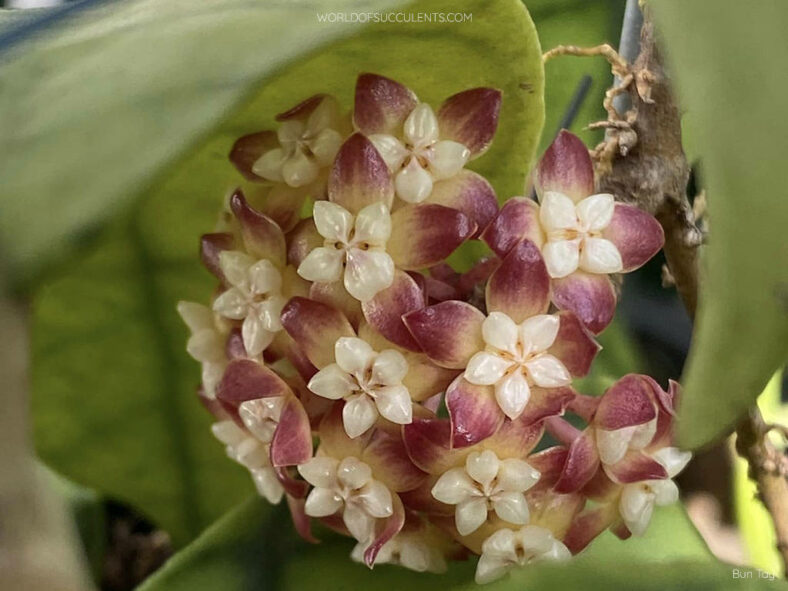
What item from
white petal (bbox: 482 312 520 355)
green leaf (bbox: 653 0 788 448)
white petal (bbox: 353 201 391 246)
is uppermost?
green leaf (bbox: 653 0 788 448)

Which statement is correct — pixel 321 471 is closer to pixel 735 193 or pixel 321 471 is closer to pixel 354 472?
→ pixel 354 472

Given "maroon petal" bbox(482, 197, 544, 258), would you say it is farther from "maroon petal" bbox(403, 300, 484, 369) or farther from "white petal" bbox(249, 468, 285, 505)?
"white petal" bbox(249, 468, 285, 505)

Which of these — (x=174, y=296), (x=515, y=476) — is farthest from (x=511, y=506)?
(x=174, y=296)

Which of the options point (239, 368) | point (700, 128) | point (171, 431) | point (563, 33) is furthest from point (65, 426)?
point (700, 128)

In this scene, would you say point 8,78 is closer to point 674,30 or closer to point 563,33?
point 674,30

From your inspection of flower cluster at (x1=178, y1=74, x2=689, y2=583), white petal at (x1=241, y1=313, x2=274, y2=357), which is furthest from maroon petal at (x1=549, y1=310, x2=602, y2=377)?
white petal at (x1=241, y1=313, x2=274, y2=357)

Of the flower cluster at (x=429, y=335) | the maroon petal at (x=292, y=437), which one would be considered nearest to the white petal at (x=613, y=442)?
the flower cluster at (x=429, y=335)

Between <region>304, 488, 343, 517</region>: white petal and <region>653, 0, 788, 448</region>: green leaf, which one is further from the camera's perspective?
<region>304, 488, 343, 517</region>: white petal
